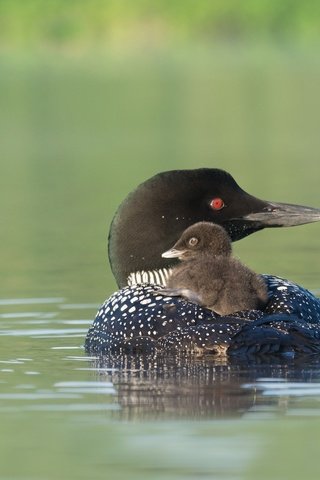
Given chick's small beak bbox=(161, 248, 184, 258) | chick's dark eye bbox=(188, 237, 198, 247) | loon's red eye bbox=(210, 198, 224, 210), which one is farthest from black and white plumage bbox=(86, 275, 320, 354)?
loon's red eye bbox=(210, 198, 224, 210)

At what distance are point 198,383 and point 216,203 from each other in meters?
1.56

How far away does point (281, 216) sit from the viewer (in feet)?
28.1

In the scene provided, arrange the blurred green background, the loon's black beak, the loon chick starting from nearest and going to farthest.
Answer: the loon chick
the loon's black beak
the blurred green background

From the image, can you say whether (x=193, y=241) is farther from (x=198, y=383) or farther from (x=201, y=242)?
(x=198, y=383)

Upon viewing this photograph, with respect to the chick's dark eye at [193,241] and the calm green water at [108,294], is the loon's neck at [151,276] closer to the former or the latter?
the calm green water at [108,294]

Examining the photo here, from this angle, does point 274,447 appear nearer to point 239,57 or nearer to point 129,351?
point 129,351

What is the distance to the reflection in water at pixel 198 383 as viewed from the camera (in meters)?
6.52

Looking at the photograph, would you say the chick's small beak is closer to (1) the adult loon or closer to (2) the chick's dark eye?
(2) the chick's dark eye

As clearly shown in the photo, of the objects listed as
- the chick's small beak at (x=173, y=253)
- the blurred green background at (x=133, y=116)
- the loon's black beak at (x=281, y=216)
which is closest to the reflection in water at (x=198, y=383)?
the chick's small beak at (x=173, y=253)

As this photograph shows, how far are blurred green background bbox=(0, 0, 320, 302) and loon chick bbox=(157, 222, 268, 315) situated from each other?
2291 mm

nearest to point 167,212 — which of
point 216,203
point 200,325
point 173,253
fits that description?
point 216,203

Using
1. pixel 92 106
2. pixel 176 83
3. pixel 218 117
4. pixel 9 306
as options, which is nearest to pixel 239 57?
pixel 176 83

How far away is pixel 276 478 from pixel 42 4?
45.1 m

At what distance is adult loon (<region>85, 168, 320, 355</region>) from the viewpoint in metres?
7.27
